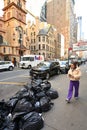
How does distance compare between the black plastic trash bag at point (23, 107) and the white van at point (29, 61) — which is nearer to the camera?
the black plastic trash bag at point (23, 107)

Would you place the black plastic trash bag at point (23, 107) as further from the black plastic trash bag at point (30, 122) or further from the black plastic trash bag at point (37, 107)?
the black plastic trash bag at point (30, 122)

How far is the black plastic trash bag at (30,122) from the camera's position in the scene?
4484 mm

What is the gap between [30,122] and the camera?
14.9ft

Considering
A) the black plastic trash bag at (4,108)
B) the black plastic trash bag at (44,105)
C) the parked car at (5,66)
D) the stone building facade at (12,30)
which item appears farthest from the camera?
the stone building facade at (12,30)

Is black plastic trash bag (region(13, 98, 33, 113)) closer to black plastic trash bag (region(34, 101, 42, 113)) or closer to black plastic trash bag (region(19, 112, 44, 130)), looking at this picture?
black plastic trash bag (region(34, 101, 42, 113))

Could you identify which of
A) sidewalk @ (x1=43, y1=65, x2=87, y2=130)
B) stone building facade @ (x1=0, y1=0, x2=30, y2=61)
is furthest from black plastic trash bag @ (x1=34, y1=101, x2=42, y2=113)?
stone building facade @ (x1=0, y1=0, x2=30, y2=61)

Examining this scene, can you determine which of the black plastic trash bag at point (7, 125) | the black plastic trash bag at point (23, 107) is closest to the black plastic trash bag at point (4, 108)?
the black plastic trash bag at point (23, 107)

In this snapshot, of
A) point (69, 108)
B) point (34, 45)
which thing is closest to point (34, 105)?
point (69, 108)

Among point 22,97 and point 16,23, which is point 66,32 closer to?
point 16,23

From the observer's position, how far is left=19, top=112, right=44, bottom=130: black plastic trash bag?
4484 millimetres

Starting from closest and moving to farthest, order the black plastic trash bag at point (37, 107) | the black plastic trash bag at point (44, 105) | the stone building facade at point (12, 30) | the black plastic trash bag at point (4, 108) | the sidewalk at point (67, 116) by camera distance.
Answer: the sidewalk at point (67, 116) → the black plastic trash bag at point (4, 108) → the black plastic trash bag at point (37, 107) → the black plastic trash bag at point (44, 105) → the stone building facade at point (12, 30)

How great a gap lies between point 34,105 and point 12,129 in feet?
5.33

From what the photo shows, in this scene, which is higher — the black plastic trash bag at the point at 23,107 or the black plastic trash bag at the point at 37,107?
the black plastic trash bag at the point at 23,107

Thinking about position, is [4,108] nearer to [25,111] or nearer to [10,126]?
[25,111]
